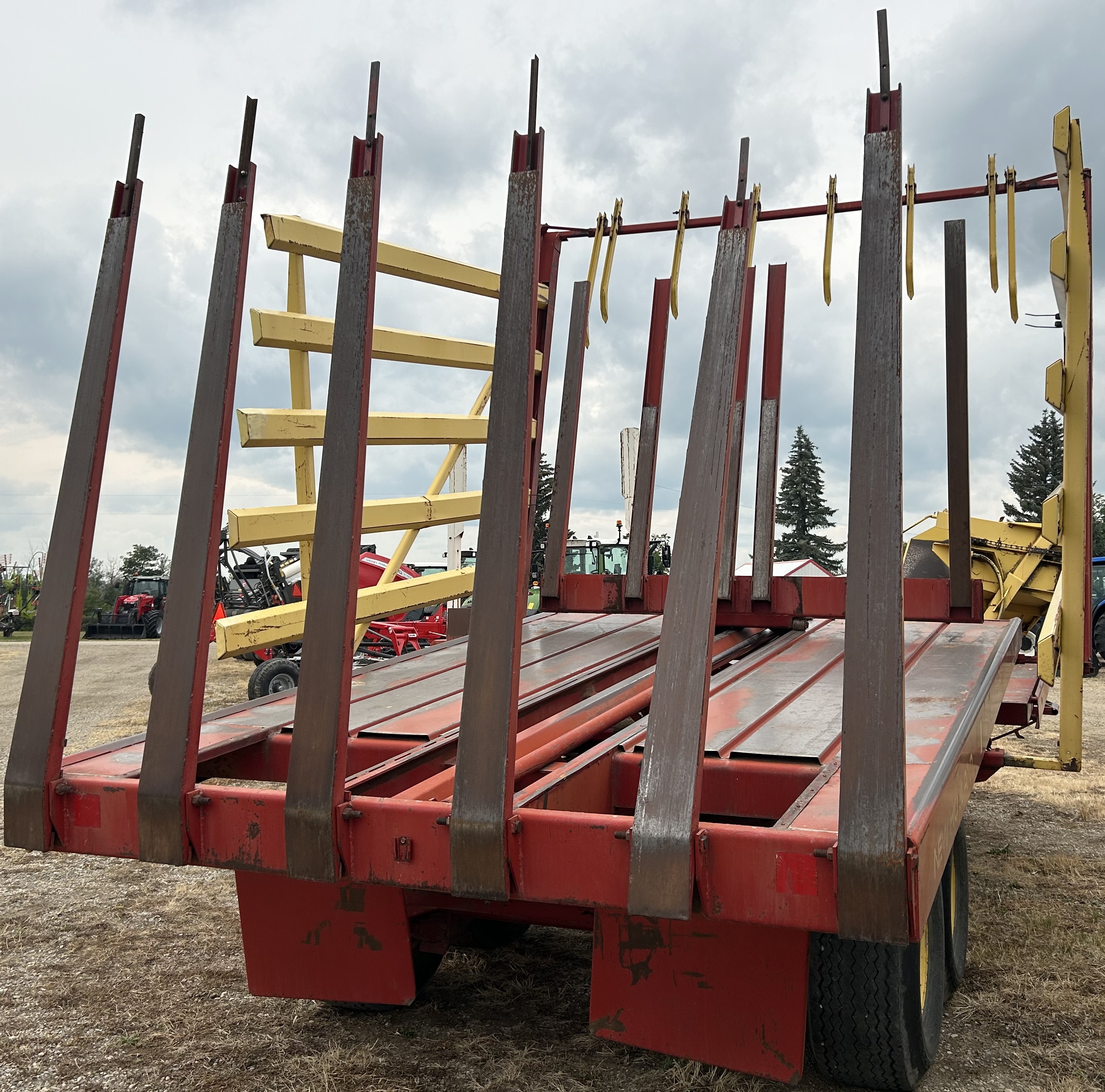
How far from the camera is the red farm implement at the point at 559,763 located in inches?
75.2

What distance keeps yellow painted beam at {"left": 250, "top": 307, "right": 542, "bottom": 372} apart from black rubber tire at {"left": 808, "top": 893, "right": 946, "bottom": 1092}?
9.74 feet

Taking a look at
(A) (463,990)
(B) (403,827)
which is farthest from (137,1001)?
(B) (403,827)

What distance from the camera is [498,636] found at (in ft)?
6.71

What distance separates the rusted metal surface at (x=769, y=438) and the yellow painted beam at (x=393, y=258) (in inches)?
50.7

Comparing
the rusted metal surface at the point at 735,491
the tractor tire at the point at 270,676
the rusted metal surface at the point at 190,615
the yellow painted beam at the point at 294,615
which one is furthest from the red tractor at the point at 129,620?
the rusted metal surface at the point at 190,615

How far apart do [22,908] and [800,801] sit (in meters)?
3.82

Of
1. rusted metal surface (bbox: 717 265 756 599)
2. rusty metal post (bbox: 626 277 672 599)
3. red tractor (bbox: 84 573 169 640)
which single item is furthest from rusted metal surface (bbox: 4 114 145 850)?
red tractor (bbox: 84 573 169 640)

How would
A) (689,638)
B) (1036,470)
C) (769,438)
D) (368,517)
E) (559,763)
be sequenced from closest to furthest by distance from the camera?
1. (689,638)
2. (559,763)
3. (769,438)
4. (368,517)
5. (1036,470)

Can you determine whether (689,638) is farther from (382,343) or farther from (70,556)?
(382,343)

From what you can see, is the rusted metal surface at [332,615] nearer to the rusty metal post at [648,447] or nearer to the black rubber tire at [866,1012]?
the black rubber tire at [866,1012]

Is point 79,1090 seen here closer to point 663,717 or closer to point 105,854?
point 105,854

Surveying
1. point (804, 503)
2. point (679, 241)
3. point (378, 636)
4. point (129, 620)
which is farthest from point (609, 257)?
point (804, 503)

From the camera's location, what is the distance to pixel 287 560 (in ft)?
54.1

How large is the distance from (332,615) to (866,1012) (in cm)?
172
